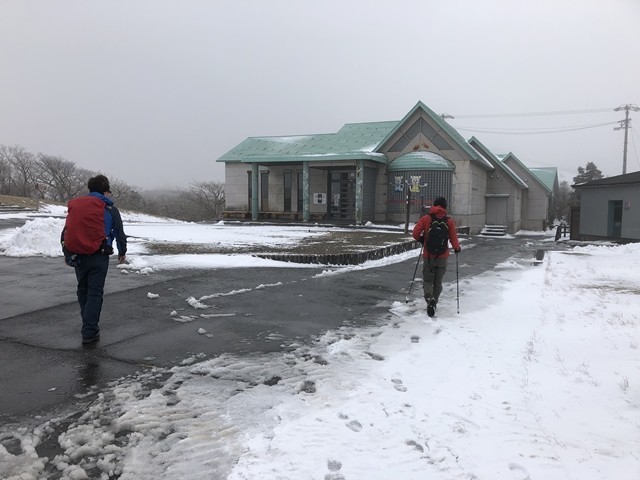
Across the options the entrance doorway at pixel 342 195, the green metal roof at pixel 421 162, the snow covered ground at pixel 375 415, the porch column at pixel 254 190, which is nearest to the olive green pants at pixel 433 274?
the snow covered ground at pixel 375 415

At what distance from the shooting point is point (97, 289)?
5.16 metres

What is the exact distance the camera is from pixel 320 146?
3180cm

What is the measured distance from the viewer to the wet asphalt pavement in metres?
4.25

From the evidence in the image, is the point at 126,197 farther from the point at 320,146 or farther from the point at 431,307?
the point at 431,307

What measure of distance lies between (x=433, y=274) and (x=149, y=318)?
4339mm

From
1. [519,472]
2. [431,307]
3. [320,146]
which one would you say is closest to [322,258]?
[431,307]

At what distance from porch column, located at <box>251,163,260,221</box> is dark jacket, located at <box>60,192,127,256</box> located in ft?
86.4

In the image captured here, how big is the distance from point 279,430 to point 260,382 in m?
0.92

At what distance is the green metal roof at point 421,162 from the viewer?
27406 mm

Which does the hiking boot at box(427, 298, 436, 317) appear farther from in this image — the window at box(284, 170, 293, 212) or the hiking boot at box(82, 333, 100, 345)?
the window at box(284, 170, 293, 212)

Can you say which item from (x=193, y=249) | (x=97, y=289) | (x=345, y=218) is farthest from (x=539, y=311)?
(x=345, y=218)

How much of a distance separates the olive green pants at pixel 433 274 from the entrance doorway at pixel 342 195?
75.0 ft

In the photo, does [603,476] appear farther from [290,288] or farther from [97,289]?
[290,288]

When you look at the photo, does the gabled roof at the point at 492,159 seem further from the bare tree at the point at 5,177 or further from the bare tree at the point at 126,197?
the bare tree at the point at 5,177
